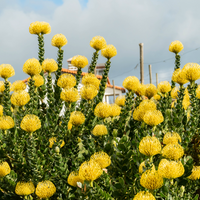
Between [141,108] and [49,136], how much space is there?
898 millimetres

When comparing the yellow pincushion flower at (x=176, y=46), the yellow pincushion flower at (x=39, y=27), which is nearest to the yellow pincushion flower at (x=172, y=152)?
the yellow pincushion flower at (x=176, y=46)

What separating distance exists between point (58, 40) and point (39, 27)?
0.90ft

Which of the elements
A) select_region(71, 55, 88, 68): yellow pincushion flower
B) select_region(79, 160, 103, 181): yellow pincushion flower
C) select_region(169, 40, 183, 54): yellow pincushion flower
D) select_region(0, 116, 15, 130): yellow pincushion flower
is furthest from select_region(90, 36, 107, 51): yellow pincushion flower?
select_region(79, 160, 103, 181): yellow pincushion flower

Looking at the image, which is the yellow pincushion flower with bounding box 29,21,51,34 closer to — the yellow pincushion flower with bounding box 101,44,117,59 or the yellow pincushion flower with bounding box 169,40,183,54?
the yellow pincushion flower with bounding box 101,44,117,59

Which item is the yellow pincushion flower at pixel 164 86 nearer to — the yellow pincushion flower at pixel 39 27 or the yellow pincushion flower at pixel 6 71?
the yellow pincushion flower at pixel 39 27

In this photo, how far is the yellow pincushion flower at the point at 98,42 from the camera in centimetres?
222

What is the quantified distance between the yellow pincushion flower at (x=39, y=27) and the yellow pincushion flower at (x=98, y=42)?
564mm

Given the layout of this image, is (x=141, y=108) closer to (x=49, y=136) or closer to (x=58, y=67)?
(x=49, y=136)

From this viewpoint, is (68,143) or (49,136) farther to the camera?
(49,136)

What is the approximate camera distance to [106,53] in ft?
7.19

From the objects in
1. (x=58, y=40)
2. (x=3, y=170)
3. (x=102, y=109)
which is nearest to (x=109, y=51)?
(x=58, y=40)

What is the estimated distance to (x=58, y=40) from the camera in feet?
7.58

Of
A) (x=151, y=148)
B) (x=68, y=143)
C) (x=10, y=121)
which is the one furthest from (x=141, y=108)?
(x=10, y=121)

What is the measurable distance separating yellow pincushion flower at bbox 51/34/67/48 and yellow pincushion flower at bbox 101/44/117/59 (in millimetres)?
445
